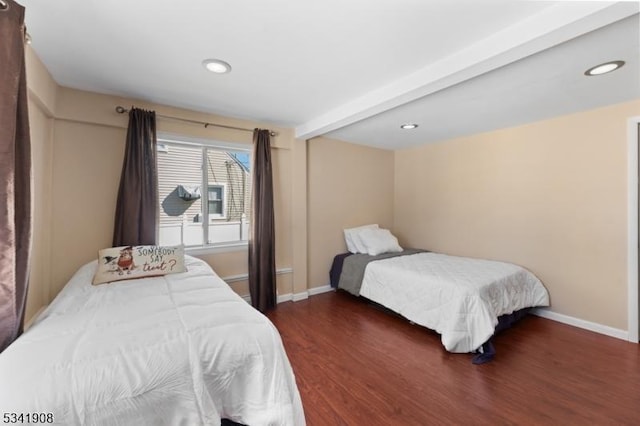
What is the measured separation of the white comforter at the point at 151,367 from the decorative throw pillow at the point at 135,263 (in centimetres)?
48

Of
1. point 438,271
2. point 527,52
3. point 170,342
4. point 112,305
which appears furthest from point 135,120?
point 438,271

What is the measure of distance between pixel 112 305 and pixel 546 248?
3.95 m

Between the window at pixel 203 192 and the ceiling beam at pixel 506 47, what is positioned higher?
the ceiling beam at pixel 506 47

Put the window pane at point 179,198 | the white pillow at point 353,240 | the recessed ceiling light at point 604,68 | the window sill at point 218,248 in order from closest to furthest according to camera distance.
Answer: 1. the recessed ceiling light at point 604,68
2. the window pane at point 179,198
3. the window sill at point 218,248
4. the white pillow at point 353,240

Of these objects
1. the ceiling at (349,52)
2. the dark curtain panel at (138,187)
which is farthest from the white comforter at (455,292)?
the dark curtain panel at (138,187)

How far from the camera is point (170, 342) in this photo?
114 centimetres

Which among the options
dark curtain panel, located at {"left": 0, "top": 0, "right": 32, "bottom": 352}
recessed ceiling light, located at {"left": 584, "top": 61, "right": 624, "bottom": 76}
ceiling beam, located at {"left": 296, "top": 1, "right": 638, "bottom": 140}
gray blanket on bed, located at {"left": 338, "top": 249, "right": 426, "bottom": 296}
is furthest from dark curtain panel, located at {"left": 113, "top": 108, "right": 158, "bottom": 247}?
recessed ceiling light, located at {"left": 584, "top": 61, "right": 624, "bottom": 76}

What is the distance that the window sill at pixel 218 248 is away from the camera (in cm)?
298

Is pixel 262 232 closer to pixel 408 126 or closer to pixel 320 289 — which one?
pixel 320 289

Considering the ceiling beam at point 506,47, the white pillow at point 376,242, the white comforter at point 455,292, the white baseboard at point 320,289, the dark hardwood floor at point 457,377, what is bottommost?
the dark hardwood floor at point 457,377

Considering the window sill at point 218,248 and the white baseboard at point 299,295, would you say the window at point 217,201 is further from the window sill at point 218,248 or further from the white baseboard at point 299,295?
the white baseboard at point 299,295

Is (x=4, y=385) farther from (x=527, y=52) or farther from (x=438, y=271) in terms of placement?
(x=438, y=271)

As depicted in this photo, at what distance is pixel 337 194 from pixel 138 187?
2.48m

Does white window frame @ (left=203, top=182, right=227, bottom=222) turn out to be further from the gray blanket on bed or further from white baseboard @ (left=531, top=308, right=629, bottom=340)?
white baseboard @ (left=531, top=308, right=629, bottom=340)
